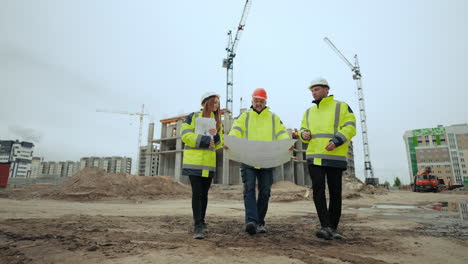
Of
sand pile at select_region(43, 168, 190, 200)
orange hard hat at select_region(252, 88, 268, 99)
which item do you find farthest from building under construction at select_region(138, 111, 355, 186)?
orange hard hat at select_region(252, 88, 268, 99)

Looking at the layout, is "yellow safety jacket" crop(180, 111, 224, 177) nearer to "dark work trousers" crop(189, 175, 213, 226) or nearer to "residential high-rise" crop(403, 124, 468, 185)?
"dark work trousers" crop(189, 175, 213, 226)

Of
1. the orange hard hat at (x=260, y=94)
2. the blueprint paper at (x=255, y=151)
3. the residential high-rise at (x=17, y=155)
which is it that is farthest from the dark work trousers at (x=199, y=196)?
the residential high-rise at (x=17, y=155)

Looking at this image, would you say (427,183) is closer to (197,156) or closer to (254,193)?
(254,193)

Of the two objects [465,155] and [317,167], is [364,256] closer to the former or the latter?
[317,167]

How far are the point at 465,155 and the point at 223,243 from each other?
312 ft

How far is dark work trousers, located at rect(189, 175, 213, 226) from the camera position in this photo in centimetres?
271

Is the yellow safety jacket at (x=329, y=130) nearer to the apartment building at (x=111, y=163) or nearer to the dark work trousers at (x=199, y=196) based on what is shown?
the dark work trousers at (x=199, y=196)

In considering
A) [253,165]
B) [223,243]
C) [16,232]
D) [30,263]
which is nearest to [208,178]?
[253,165]

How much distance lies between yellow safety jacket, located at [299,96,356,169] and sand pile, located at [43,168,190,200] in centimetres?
1075

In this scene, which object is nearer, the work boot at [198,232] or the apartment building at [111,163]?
the work boot at [198,232]

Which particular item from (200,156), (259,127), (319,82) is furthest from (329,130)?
(200,156)

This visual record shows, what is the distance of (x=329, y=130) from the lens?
2.82 meters

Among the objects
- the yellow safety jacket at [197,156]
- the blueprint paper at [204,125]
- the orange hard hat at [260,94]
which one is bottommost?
the yellow safety jacket at [197,156]

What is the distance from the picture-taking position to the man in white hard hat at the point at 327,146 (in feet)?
8.91
